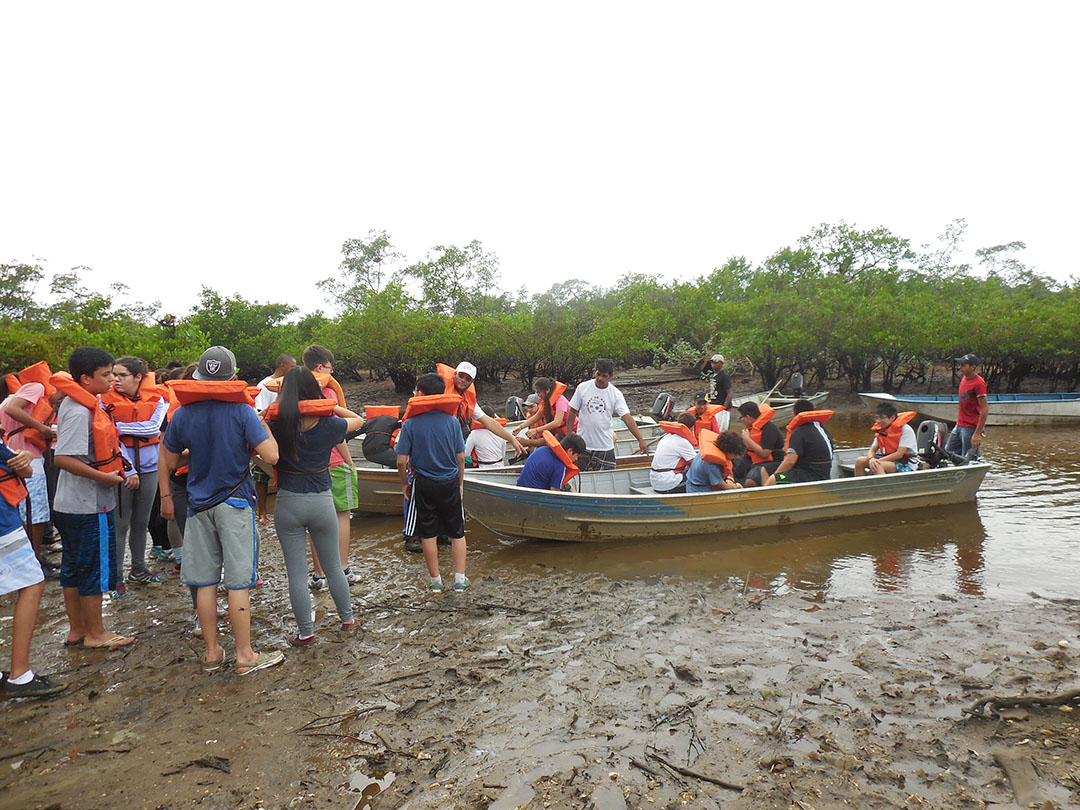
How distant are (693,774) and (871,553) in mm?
4605

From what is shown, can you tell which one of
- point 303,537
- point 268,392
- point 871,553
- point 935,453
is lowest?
point 871,553

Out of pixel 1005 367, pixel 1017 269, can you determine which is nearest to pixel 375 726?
pixel 1005 367

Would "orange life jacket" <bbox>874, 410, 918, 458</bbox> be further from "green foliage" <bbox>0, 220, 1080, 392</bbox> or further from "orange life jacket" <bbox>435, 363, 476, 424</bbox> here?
"green foliage" <bbox>0, 220, 1080, 392</bbox>

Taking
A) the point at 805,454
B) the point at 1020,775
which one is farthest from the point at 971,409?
the point at 1020,775

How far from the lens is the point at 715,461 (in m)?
6.71

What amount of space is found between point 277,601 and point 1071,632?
5669 mm

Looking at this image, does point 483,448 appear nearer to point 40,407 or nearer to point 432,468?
point 432,468

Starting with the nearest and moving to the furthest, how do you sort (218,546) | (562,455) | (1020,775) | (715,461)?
(1020,775), (218,546), (562,455), (715,461)

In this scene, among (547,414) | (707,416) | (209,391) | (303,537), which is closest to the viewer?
(209,391)

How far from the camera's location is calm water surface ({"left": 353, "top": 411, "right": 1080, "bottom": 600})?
5.51m

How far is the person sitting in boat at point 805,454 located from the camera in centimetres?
712

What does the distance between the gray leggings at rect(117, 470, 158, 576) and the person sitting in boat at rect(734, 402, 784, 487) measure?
19.7 ft

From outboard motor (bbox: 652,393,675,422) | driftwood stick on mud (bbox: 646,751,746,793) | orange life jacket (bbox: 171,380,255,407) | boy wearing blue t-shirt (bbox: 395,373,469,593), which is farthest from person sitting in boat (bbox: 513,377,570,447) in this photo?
driftwood stick on mud (bbox: 646,751,746,793)

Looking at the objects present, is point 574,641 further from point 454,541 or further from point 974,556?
point 974,556
